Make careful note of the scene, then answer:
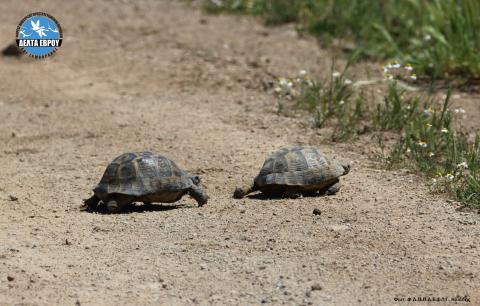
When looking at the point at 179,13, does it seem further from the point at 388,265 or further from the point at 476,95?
the point at 388,265

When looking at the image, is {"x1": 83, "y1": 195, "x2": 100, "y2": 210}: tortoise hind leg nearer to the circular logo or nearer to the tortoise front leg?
the tortoise front leg

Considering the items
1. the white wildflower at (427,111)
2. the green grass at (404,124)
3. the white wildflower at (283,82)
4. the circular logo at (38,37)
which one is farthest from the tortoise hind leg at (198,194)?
the circular logo at (38,37)

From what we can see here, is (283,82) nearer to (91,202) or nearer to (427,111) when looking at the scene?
(427,111)

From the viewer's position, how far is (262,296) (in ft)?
16.0

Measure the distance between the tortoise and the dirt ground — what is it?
0.40 feet

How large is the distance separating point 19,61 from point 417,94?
424 cm

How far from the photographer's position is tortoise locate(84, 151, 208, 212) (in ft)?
20.1

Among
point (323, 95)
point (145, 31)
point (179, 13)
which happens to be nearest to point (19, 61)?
point (145, 31)

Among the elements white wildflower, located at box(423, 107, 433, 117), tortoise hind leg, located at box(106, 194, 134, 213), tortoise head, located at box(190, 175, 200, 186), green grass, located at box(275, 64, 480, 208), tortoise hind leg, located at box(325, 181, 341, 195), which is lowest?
tortoise hind leg, located at box(106, 194, 134, 213)

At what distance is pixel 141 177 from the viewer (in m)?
6.14

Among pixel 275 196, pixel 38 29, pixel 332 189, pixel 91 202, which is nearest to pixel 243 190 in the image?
pixel 275 196

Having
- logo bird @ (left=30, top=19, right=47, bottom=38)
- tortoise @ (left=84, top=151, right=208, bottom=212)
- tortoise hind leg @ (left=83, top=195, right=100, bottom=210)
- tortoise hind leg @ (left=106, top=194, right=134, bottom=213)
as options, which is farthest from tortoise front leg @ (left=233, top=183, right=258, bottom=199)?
logo bird @ (left=30, top=19, right=47, bottom=38)

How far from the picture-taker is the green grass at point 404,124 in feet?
21.5

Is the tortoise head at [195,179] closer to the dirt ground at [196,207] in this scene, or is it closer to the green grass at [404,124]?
the dirt ground at [196,207]
